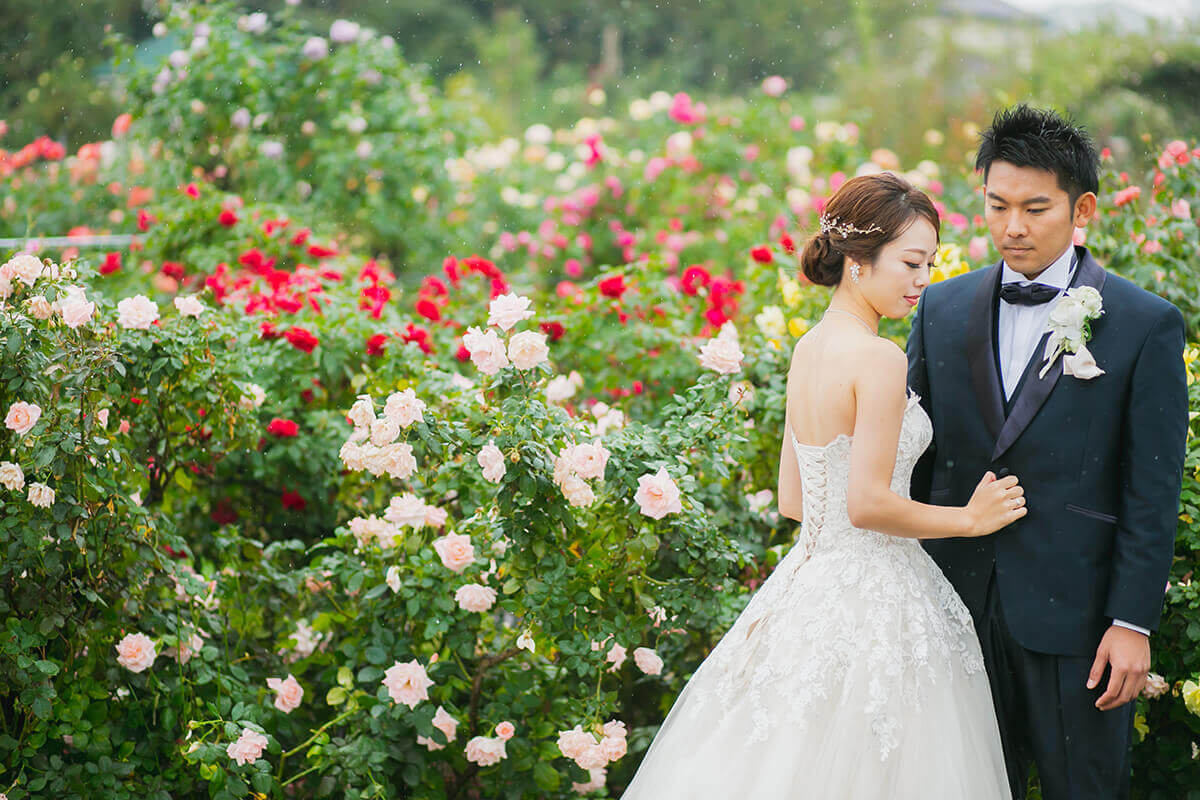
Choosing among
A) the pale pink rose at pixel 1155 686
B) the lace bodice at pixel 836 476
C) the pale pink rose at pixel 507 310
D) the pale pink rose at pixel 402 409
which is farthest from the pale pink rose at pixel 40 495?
the pale pink rose at pixel 1155 686

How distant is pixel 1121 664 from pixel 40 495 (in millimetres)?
2422

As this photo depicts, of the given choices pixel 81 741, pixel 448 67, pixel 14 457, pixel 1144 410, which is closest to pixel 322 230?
pixel 14 457

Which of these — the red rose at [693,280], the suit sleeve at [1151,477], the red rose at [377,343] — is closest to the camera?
the suit sleeve at [1151,477]

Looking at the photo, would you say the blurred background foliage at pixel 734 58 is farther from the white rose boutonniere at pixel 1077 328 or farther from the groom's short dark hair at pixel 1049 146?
the white rose boutonniere at pixel 1077 328

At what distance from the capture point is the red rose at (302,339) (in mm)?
3529

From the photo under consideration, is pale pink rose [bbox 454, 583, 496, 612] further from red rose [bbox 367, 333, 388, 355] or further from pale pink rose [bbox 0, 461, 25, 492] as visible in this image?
pale pink rose [bbox 0, 461, 25, 492]

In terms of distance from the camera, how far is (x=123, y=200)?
719 centimetres

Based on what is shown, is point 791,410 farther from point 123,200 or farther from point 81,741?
point 123,200

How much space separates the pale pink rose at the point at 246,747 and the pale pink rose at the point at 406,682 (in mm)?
332

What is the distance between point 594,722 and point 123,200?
5769mm

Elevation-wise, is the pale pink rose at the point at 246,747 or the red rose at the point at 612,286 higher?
the red rose at the point at 612,286

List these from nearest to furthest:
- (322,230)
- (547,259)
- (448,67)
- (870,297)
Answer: (870,297) → (322,230) → (547,259) → (448,67)

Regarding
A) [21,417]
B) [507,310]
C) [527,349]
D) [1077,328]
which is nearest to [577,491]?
[527,349]

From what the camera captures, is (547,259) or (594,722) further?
(547,259)
